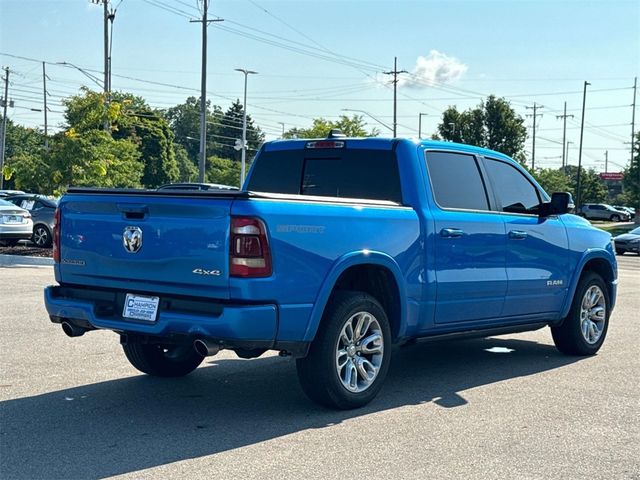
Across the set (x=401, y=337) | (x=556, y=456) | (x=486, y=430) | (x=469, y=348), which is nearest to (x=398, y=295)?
(x=401, y=337)

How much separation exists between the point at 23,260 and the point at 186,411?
1480cm

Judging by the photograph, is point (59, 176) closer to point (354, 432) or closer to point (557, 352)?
point (557, 352)

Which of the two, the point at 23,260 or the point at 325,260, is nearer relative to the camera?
the point at 325,260

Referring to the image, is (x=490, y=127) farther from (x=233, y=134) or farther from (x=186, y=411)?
(x=186, y=411)

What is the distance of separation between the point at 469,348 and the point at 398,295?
297cm

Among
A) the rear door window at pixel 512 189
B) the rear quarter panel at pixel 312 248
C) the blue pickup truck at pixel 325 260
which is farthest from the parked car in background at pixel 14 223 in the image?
the rear quarter panel at pixel 312 248

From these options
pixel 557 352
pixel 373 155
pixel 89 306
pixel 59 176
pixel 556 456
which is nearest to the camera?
pixel 556 456

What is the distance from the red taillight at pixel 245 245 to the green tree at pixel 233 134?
370ft

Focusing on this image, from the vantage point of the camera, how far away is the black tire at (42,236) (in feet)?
74.9

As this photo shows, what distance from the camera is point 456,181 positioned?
23.4ft

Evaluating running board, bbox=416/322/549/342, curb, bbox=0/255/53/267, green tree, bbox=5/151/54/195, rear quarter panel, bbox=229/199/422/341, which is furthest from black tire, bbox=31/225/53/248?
rear quarter panel, bbox=229/199/422/341

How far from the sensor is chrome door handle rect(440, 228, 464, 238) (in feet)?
21.9

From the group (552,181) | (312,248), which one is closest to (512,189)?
(312,248)

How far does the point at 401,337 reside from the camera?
6430 mm
